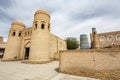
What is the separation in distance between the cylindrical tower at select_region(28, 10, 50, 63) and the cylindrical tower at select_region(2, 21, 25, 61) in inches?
271

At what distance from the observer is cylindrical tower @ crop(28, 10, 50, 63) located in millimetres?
15531

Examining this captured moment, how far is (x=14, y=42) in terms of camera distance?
20891 millimetres

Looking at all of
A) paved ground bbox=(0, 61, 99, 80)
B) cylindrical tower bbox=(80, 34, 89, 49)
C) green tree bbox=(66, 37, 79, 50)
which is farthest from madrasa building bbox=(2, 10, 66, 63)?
green tree bbox=(66, 37, 79, 50)

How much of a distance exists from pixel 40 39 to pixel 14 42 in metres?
8.83

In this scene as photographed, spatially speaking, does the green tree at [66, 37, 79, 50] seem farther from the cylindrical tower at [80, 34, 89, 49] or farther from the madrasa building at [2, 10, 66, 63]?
the cylindrical tower at [80, 34, 89, 49]

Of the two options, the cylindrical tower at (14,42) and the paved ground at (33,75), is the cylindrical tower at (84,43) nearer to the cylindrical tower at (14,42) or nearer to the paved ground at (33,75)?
the paved ground at (33,75)

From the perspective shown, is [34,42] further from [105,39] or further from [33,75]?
[105,39]

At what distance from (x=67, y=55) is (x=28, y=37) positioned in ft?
49.4

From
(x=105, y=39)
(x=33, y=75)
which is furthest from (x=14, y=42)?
(x=105, y=39)

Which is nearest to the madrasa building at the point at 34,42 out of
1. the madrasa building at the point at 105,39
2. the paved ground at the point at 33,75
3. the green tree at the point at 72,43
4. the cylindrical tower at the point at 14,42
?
the cylindrical tower at the point at 14,42

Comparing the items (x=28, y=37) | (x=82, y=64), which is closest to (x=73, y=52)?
(x=82, y=64)

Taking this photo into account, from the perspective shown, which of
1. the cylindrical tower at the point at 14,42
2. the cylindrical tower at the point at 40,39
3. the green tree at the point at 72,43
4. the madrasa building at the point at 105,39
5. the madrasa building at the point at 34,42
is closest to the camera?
the cylindrical tower at the point at 40,39

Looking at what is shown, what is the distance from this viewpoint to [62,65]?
8.25m

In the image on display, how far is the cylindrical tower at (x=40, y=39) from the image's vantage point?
51.0 feet
